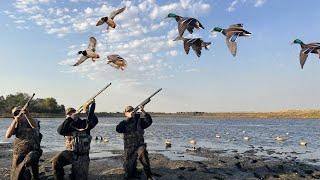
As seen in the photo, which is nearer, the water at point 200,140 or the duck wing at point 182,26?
the duck wing at point 182,26

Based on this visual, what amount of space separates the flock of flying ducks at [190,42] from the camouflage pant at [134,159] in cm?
465

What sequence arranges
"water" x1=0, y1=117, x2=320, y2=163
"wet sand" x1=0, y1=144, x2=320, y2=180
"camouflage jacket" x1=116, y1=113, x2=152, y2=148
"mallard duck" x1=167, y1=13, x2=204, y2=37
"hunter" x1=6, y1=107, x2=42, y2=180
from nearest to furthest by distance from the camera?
1. "mallard duck" x1=167, y1=13, x2=204, y2=37
2. "hunter" x1=6, y1=107, x2=42, y2=180
3. "camouflage jacket" x1=116, y1=113, x2=152, y2=148
4. "wet sand" x1=0, y1=144, x2=320, y2=180
5. "water" x1=0, y1=117, x2=320, y2=163

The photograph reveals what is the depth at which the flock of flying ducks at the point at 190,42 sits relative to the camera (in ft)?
33.0

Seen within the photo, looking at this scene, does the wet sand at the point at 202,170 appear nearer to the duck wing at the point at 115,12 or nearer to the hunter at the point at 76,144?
the hunter at the point at 76,144

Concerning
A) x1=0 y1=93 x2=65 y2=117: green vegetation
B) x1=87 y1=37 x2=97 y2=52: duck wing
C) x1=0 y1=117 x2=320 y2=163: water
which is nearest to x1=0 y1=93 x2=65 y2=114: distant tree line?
x1=0 y1=93 x2=65 y2=117: green vegetation

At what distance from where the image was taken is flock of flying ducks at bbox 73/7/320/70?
10.1m

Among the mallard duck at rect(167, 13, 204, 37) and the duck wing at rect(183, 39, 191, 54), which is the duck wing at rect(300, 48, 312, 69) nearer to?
the mallard duck at rect(167, 13, 204, 37)

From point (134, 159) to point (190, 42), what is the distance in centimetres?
676

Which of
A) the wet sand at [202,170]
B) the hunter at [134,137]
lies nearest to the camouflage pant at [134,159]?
the hunter at [134,137]

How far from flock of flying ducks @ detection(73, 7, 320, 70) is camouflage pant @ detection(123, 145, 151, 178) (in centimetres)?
465

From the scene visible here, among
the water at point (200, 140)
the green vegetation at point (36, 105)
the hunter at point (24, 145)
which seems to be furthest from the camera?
the green vegetation at point (36, 105)

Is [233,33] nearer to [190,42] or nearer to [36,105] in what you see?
[190,42]

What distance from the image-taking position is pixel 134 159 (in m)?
16.9

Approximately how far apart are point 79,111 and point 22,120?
5.87 ft
